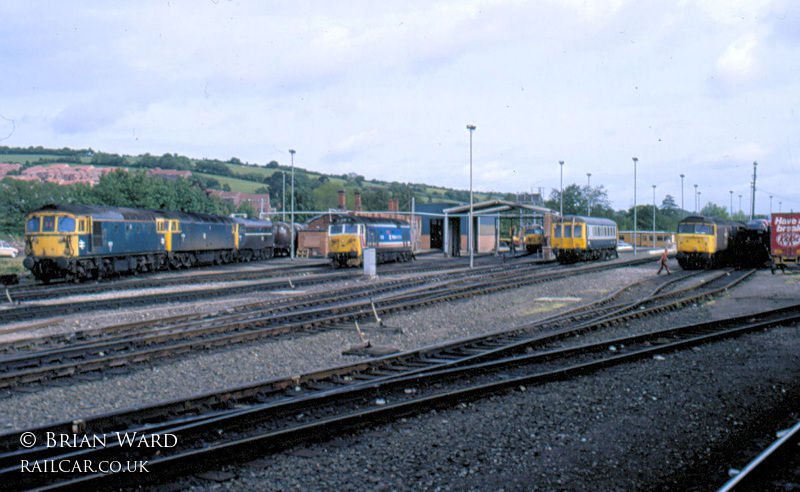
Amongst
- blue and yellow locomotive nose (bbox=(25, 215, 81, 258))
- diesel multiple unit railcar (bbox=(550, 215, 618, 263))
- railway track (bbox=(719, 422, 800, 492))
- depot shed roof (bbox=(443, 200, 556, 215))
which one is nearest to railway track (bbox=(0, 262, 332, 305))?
blue and yellow locomotive nose (bbox=(25, 215, 81, 258))

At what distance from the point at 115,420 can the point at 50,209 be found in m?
21.0

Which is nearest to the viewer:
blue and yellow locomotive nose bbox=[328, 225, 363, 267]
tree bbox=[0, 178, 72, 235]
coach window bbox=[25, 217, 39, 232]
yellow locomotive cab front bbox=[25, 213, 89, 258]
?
yellow locomotive cab front bbox=[25, 213, 89, 258]

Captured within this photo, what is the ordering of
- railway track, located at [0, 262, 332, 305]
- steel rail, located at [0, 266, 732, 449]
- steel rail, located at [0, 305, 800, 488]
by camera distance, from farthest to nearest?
railway track, located at [0, 262, 332, 305]
steel rail, located at [0, 266, 732, 449]
steel rail, located at [0, 305, 800, 488]

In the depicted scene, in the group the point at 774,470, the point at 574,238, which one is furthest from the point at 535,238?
the point at 774,470

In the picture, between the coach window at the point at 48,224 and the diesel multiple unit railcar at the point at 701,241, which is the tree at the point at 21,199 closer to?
the coach window at the point at 48,224

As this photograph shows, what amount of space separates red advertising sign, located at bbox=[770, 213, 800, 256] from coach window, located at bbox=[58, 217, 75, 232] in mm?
29496

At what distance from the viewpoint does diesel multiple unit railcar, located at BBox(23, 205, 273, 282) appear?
75.6ft

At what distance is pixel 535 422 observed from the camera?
21.7 ft

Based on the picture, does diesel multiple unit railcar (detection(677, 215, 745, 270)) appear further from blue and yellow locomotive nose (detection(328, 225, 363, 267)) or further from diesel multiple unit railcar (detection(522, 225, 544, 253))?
diesel multiple unit railcar (detection(522, 225, 544, 253))

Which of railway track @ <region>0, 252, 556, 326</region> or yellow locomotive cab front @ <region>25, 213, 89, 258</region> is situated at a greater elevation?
yellow locomotive cab front @ <region>25, 213, 89, 258</region>

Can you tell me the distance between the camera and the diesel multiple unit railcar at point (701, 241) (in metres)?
30.6

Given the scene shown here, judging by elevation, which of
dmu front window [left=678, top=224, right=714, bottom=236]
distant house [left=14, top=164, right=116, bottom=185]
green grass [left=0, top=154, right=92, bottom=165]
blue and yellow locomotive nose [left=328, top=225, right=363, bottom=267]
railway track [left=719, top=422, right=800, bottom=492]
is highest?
green grass [left=0, top=154, right=92, bottom=165]

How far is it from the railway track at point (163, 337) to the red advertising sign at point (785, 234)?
17.9 meters

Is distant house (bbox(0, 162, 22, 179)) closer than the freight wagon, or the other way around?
the freight wagon
